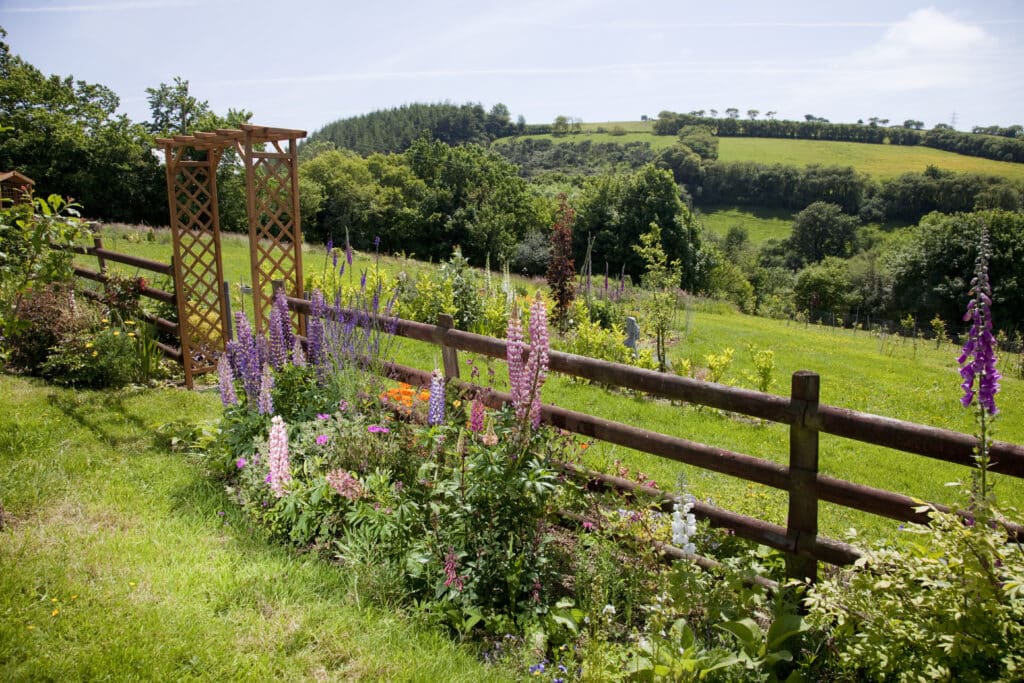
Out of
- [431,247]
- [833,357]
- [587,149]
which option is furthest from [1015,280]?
[587,149]

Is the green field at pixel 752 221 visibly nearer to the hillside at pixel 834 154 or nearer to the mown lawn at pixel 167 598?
the hillside at pixel 834 154

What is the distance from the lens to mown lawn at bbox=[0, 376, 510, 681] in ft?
8.89

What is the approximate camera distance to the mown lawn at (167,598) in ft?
8.89

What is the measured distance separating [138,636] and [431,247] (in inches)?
2002

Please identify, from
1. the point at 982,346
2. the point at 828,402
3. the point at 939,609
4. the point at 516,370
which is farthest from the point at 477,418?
the point at 828,402

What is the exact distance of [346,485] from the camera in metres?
3.73

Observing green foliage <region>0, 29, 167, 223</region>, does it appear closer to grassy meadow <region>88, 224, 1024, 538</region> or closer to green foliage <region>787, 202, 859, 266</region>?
grassy meadow <region>88, 224, 1024, 538</region>

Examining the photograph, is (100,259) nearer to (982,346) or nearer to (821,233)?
(982,346)

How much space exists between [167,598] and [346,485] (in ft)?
3.50

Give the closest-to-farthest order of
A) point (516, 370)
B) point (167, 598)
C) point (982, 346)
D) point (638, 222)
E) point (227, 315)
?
point (982, 346) < point (167, 598) < point (516, 370) < point (227, 315) < point (638, 222)

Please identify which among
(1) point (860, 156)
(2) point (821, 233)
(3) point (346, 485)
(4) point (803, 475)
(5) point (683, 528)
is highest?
(1) point (860, 156)

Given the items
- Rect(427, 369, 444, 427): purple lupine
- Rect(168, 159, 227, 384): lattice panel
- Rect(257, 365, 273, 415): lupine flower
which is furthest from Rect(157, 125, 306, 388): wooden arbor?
Rect(427, 369, 444, 427): purple lupine

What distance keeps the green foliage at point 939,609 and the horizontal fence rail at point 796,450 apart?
341mm

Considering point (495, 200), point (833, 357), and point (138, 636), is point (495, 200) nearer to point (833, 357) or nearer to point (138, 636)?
point (833, 357)
